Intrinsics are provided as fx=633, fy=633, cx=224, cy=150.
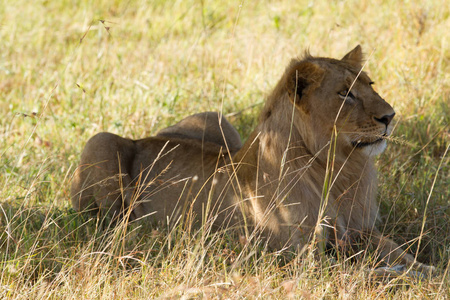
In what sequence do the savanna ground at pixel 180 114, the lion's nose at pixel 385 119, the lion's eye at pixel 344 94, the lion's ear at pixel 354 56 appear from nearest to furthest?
1. the savanna ground at pixel 180 114
2. the lion's nose at pixel 385 119
3. the lion's eye at pixel 344 94
4. the lion's ear at pixel 354 56

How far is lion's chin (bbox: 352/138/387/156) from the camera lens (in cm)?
340

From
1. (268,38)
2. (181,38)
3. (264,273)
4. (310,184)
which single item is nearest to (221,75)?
(268,38)

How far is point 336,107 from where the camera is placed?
344 centimetres

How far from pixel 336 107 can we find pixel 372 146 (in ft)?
0.94

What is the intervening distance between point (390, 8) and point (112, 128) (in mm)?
3761

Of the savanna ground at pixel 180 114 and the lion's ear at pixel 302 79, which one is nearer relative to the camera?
the savanna ground at pixel 180 114

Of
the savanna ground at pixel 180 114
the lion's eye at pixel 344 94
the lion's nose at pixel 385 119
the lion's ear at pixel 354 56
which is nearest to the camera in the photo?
the savanna ground at pixel 180 114

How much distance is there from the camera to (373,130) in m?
3.35

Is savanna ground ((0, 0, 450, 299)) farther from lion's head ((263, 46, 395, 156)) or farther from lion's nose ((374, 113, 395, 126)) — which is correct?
lion's nose ((374, 113, 395, 126))

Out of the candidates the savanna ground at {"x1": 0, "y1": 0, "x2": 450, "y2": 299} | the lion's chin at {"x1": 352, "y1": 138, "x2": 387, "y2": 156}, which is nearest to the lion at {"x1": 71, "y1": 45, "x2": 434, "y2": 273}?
the lion's chin at {"x1": 352, "y1": 138, "x2": 387, "y2": 156}

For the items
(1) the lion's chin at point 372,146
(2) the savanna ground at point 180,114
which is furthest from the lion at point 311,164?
(2) the savanna ground at point 180,114

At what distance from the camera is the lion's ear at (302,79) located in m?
3.40

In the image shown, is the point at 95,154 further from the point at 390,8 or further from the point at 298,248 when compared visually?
the point at 390,8

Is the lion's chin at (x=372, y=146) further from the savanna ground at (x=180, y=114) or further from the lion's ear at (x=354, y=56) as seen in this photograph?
the lion's ear at (x=354, y=56)
